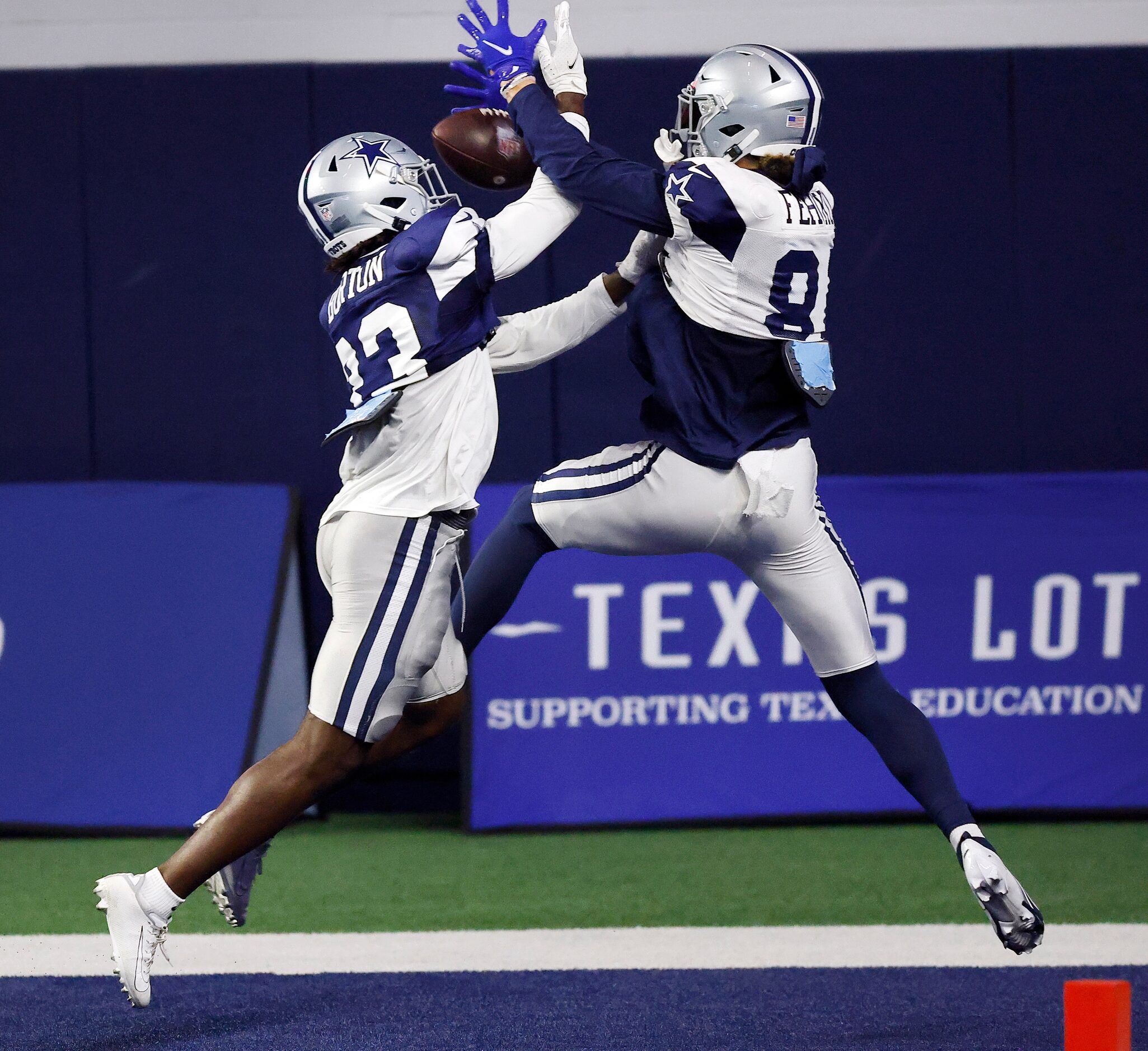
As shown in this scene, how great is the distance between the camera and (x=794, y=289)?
→ 2730 mm

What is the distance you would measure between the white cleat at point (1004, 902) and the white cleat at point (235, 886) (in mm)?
1244

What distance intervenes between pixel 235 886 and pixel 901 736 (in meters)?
1.24

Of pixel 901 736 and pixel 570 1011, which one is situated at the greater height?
pixel 901 736

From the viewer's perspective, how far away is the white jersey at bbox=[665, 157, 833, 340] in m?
2.63

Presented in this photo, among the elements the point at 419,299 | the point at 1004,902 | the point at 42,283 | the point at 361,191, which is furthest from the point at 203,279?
the point at 1004,902

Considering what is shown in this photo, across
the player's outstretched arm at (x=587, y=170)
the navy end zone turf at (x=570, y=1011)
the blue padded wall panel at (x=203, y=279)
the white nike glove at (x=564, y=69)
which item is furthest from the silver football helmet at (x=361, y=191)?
the blue padded wall panel at (x=203, y=279)

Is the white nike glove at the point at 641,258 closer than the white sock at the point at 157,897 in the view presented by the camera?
No

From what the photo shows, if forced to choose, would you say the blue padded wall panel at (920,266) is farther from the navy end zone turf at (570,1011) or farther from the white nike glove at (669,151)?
the navy end zone turf at (570,1011)

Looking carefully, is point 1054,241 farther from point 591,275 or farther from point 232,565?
point 232,565

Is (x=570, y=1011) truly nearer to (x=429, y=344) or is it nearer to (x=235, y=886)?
(x=235, y=886)

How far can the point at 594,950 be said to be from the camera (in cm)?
329

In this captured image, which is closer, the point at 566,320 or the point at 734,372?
the point at 734,372

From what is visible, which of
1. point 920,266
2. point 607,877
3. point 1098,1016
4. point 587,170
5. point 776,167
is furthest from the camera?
point 920,266

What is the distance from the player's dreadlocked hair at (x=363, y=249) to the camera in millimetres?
2705
